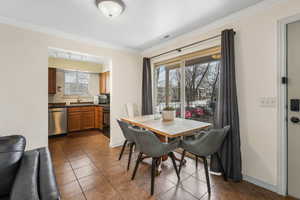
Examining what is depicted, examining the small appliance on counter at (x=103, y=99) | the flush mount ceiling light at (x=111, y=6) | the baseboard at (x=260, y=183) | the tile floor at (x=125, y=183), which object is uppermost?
the flush mount ceiling light at (x=111, y=6)

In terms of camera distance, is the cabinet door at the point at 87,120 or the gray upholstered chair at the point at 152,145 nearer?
the gray upholstered chair at the point at 152,145

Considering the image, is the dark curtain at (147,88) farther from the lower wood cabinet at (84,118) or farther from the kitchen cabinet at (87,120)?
the kitchen cabinet at (87,120)

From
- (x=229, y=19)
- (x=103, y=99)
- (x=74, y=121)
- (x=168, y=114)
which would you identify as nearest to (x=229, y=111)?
(x=168, y=114)

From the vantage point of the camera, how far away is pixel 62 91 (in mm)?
4711

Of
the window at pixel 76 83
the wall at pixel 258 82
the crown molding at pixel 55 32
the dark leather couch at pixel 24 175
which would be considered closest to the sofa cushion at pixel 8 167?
the dark leather couch at pixel 24 175

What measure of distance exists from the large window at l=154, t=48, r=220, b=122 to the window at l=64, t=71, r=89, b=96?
121 inches

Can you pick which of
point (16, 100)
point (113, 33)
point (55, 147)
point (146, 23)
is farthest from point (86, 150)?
point (146, 23)

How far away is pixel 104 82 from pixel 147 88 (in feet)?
7.24

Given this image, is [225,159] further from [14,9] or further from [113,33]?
[14,9]

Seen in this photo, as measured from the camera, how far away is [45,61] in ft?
8.09

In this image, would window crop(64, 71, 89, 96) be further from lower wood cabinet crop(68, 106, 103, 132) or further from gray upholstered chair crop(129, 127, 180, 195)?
gray upholstered chair crop(129, 127, 180, 195)

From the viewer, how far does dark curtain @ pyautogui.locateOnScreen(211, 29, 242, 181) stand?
191 cm

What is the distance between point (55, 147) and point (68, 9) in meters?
2.94

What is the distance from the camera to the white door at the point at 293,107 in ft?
5.16
